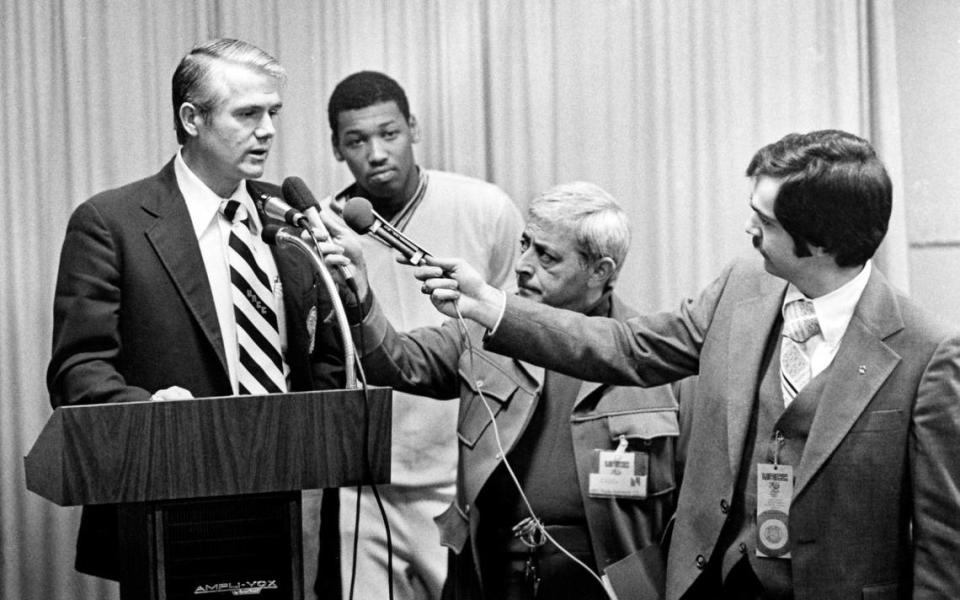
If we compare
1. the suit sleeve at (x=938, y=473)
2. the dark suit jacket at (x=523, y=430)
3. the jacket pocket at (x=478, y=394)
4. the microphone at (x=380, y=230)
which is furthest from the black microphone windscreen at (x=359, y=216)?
the suit sleeve at (x=938, y=473)

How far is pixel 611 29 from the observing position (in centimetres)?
438

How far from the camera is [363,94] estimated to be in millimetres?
3945

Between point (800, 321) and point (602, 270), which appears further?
point (602, 270)

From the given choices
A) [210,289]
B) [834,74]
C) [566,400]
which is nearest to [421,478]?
[566,400]

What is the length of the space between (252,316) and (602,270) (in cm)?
92

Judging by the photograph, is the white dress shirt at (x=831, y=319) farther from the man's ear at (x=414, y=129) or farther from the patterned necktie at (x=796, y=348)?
the man's ear at (x=414, y=129)

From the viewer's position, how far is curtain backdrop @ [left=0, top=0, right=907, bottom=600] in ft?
14.0

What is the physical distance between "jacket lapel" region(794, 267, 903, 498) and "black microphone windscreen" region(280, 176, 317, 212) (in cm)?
110

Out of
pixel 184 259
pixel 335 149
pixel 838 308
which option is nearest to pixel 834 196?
pixel 838 308

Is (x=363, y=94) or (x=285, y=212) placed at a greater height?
(x=363, y=94)

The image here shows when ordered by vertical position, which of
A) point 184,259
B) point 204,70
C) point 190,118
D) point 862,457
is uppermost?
point 204,70

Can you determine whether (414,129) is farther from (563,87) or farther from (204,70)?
(204,70)

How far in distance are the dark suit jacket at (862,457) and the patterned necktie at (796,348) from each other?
43mm

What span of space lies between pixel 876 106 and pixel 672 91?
70cm
